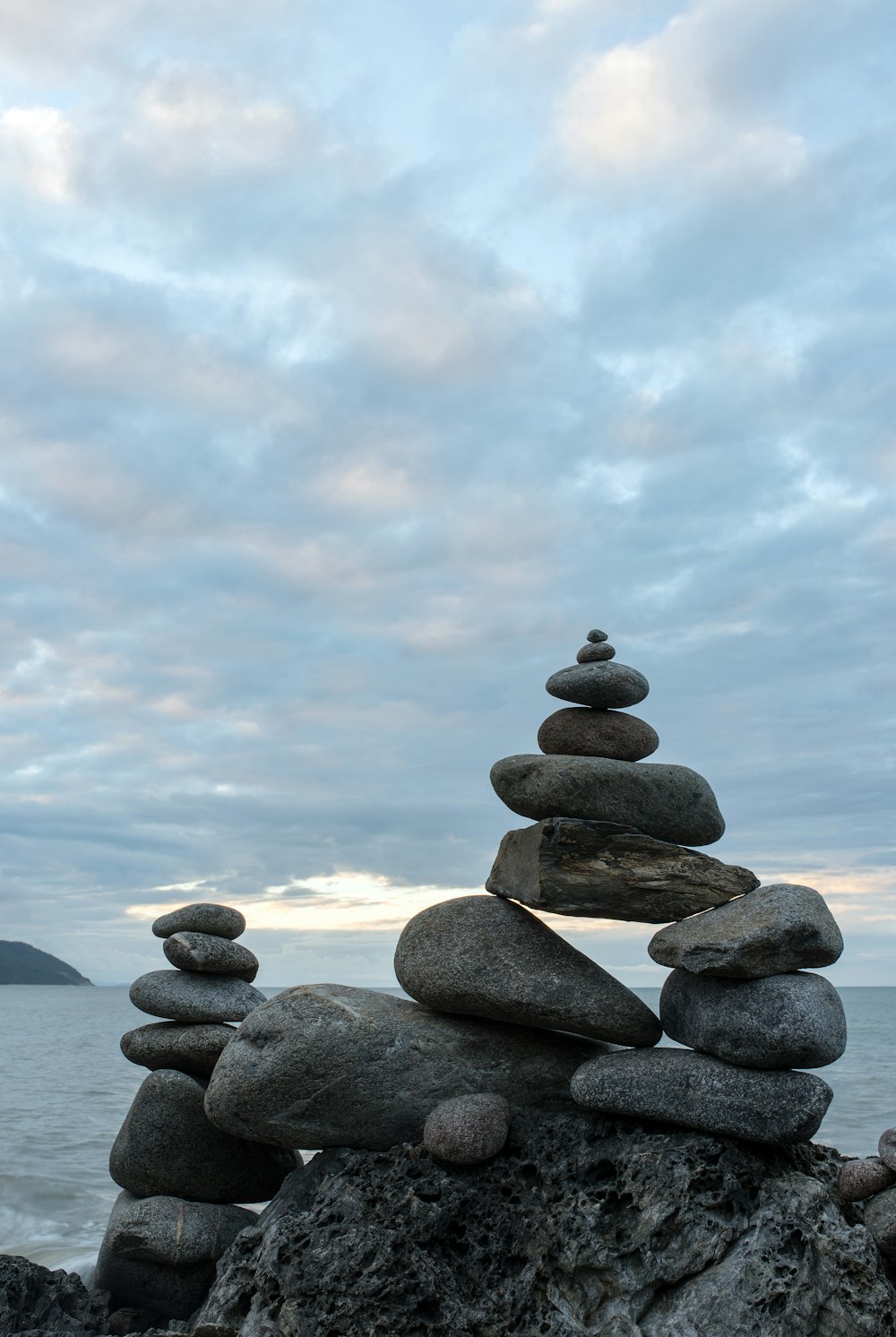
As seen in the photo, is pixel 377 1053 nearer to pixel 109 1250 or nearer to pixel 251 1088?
pixel 251 1088

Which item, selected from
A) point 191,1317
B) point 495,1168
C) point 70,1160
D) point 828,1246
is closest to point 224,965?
point 191,1317

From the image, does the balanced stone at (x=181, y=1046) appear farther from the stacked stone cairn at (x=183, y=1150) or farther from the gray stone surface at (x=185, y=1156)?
the gray stone surface at (x=185, y=1156)

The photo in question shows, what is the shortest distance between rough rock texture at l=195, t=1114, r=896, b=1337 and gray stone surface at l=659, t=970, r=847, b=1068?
2.30 ft

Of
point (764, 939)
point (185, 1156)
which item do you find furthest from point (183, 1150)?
point (764, 939)

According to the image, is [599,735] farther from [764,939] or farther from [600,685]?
[764,939]

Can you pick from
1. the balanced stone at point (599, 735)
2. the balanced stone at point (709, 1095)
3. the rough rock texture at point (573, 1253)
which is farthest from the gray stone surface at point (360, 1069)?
the balanced stone at point (599, 735)

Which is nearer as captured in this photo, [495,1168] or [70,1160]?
[495,1168]

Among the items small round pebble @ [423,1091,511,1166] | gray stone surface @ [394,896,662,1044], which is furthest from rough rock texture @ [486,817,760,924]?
small round pebble @ [423,1091,511,1166]

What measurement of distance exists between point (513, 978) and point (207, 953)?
3631 mm

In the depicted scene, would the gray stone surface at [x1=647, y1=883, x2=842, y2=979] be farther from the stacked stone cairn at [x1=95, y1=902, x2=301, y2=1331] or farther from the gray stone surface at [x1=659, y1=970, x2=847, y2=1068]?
the stacked stone cairn at [x1=95, y1=902, x2=301, y2=1331]

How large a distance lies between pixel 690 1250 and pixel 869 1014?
91.9 m

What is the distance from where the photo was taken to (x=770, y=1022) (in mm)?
Answer: 8000

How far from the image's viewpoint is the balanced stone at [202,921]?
1115 cm

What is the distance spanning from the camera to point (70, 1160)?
59.2 ft
